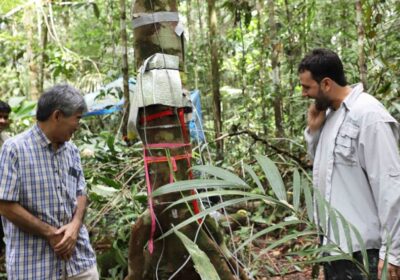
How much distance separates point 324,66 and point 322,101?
0.19 metres

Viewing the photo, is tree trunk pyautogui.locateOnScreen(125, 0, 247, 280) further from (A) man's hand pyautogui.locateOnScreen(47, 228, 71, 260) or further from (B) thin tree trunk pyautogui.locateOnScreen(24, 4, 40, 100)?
(B) thin tree trunk pyautogui.locateOnScreen(24, 4, 40, 100)

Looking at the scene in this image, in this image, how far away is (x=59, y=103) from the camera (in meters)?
2.65

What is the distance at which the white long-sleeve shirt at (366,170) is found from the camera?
7.59ft

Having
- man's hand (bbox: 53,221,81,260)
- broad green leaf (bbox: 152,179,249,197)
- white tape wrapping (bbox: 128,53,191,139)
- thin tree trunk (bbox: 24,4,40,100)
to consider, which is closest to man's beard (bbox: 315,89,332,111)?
white tape wrapping (bbox: 128,53,191,139)

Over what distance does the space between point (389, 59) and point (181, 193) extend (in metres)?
2.87

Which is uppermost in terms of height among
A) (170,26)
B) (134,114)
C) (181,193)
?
(170,26)

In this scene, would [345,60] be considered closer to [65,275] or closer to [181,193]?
[181,193]

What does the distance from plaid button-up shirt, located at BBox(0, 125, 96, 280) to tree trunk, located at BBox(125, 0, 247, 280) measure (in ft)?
1.85

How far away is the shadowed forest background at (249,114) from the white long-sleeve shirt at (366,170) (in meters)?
0.16

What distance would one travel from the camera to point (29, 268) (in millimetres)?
2635

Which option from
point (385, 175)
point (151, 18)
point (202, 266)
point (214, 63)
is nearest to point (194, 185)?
point (202, 266)

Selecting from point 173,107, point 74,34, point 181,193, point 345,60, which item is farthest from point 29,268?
point 74,34

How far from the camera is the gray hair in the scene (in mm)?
2652

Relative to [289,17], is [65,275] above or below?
below
